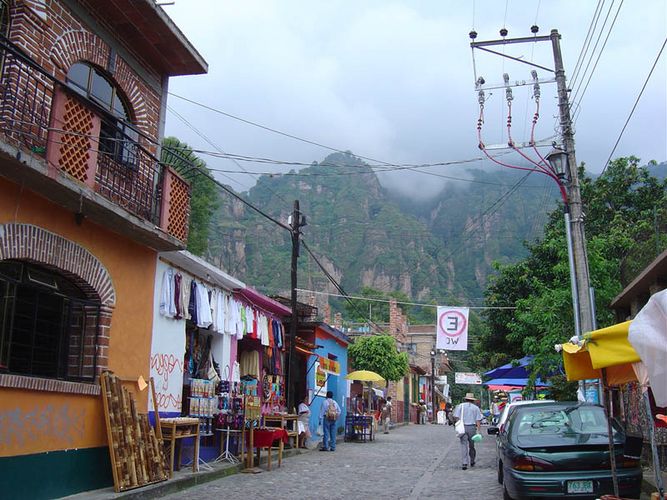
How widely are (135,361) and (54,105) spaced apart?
4551 mm

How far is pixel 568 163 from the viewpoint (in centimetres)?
1377

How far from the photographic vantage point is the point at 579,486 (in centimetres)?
805

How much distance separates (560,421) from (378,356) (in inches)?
954

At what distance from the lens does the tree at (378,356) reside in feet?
109

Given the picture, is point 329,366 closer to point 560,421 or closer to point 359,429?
point 359,429

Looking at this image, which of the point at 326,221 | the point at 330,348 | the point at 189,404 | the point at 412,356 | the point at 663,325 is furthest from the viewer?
the point at 326,221

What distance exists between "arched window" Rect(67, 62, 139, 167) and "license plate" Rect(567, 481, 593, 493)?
315 inches

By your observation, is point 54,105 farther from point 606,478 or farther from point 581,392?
point 581,392

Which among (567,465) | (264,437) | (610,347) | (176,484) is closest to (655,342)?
(610,347)

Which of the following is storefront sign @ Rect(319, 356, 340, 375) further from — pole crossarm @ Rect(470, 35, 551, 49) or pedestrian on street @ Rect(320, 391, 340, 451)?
pole crossarm @ Rect(470, 35, 551, 49)

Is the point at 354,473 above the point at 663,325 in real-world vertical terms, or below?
below

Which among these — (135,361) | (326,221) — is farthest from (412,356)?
(326,221)

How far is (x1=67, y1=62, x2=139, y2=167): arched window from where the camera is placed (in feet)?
33.3

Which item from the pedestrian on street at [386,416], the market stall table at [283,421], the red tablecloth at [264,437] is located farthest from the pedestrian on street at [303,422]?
the pedestrian on street at [386,416]
